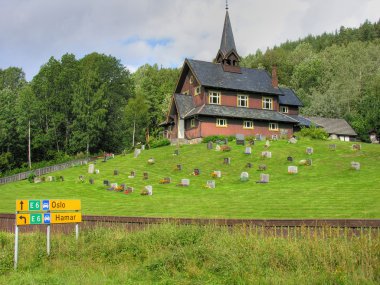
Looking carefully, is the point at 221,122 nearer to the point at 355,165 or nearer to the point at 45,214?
the point at 355,165

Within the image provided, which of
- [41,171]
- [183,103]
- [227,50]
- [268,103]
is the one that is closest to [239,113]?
[268,103]

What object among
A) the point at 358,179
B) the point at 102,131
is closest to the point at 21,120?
the point at 102,131

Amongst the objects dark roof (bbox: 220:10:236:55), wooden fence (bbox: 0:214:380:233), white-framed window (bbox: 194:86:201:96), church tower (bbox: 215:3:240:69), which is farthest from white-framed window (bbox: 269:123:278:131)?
wooden fence (bbox: 0:214:380:233)

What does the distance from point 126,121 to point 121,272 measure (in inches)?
2594

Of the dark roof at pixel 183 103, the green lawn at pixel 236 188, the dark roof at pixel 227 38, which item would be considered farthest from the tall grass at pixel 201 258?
the dark roof at pixel 227 38

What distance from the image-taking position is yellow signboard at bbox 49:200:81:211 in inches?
687

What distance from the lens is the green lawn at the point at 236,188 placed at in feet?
70.0

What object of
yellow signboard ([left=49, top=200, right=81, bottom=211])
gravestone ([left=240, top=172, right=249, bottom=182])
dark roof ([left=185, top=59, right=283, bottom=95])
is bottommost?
yellow signboard ([left=49, top=200, right=81, bottom=211])

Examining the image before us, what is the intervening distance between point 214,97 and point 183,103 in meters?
4.40

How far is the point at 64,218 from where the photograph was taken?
17.8m

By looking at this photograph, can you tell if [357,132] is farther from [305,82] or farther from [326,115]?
[305,82]

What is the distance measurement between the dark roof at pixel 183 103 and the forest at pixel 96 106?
27.5ft

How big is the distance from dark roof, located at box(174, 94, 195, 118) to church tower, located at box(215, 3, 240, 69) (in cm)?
681

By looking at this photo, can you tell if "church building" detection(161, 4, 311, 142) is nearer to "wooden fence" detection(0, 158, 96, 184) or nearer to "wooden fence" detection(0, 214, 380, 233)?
"wooden fence" detection(0, 158, 96, 184)
